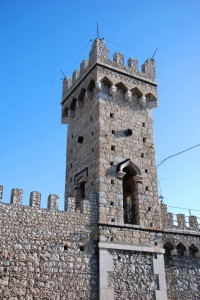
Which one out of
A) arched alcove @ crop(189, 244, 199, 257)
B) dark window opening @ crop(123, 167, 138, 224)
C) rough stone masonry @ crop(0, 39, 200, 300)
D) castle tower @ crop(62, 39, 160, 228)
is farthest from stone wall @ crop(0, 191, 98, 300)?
arched alcove @ crop(189, 244, 199, 257)

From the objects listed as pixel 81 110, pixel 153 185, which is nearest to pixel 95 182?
pixel 153 185

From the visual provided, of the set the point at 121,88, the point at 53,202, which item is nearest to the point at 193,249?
the point at 53,202

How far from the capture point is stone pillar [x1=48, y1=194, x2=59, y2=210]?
39.3 feet

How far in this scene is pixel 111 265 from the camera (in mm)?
11914

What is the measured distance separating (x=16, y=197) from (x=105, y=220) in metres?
3.04

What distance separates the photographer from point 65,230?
11.9 m

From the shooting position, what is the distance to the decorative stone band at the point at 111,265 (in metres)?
11.5

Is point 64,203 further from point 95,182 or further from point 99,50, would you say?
point 99,50

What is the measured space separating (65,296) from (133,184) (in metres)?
4.92

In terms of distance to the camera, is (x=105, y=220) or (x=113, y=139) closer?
(x=105, y=220)

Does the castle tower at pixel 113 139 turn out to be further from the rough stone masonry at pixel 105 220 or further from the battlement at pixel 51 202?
the battlement at pixel 51 202

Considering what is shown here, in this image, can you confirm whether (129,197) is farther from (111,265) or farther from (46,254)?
(46,254)

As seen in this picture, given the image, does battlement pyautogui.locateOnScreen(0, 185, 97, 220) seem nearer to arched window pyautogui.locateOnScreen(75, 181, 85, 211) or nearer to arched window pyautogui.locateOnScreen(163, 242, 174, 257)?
arched window pyautogui.locateOnScreen(75, 181, 85, 211)

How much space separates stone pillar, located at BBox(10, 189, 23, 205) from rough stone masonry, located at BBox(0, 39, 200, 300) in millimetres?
31
